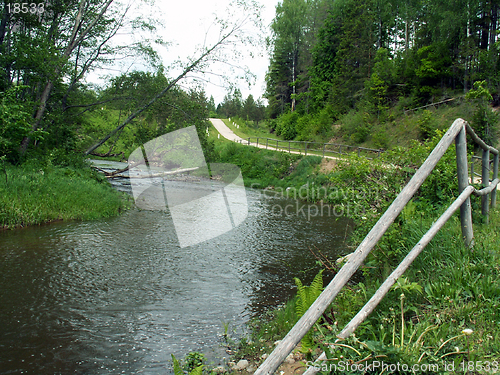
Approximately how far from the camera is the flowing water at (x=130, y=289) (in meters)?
4.79

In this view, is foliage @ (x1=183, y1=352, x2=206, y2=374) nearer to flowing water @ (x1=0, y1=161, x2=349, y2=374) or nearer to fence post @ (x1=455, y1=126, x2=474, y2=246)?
flowing water @ (x1=0, y1=161, x2=349, y2=374)

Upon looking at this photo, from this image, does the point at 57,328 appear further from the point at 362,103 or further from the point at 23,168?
the point at 362,103

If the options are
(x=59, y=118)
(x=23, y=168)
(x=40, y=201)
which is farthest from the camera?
(x=59, y=118)

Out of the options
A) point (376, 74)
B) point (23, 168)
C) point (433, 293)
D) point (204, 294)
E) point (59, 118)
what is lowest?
point (204, 294)

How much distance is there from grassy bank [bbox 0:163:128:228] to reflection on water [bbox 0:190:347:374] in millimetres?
557

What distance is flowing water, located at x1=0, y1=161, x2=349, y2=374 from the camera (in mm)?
4793

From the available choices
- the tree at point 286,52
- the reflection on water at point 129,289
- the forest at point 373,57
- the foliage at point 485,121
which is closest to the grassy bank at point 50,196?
the reflection on water at point 129,289

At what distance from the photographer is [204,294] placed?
22.3 feet

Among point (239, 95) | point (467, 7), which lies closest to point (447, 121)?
point (467, 7)

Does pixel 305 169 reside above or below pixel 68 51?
below

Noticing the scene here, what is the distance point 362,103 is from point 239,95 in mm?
23050

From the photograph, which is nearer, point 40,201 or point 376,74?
point 40,201

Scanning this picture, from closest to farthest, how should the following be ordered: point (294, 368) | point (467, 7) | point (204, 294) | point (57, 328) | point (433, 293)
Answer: point (433, 293)
point (294, 368)
point (57, 328)
point (204, 294)
point (467, 7)

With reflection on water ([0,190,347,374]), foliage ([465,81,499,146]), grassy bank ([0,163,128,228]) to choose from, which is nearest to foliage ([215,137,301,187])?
grassy bank ([0,163,128,228])
